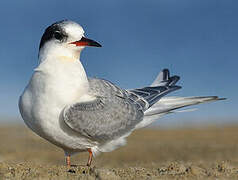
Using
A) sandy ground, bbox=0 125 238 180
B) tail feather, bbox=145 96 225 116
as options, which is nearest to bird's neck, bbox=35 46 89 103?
sandy ground, bbox=0 125 238 180

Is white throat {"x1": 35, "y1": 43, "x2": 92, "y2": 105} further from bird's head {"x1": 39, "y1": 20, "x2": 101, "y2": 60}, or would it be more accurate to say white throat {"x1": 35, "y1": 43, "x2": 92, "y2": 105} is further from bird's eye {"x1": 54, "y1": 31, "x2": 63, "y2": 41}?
bird's eye {"x1": 54, "y1": 31, "x2": 63, "y2": 41}

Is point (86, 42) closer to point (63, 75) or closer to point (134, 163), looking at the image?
point (63, 75)

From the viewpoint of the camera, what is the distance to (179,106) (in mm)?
6820

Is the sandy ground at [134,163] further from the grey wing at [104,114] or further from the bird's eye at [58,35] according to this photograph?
the bird's eye at [58,35]

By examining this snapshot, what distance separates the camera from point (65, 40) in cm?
554

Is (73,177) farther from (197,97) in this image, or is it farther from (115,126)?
(197,97)

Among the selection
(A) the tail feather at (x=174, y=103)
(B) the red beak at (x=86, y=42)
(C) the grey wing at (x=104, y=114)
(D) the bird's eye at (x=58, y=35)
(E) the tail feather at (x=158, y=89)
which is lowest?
(C) the grey wing at (x=104, y=114)

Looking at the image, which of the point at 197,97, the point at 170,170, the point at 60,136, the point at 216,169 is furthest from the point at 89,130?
the point at 197,97

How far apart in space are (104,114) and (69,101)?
1.88 ft

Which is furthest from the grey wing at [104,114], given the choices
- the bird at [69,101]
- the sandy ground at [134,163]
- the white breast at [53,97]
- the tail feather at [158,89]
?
the sandy ground at [134,163]

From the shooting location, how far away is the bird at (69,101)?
17.7 feet

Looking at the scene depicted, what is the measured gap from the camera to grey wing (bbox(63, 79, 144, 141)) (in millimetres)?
5453

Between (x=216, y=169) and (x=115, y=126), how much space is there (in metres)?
1.41

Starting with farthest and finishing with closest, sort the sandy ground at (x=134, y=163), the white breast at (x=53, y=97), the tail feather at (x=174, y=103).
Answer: the tail feather at (x=174, y=103) → the white breast at (x=53, y=97) → the sandy ground at (x=134, y=163)
